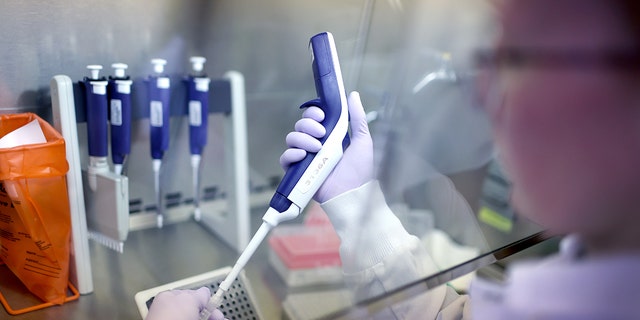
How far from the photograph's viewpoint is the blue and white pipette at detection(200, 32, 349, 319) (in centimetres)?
89

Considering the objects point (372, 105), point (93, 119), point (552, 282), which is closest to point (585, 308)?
point (552, 282)

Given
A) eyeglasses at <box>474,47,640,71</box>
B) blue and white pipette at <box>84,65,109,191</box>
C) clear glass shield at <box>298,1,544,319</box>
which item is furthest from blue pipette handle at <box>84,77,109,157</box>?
eyeglasses at <box>474,47,640,71</box>

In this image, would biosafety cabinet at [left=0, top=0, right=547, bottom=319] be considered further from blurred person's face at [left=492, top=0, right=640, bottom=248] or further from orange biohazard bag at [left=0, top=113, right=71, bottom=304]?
blurred person's face at [left=492, top=0, right=640, bottom=248]

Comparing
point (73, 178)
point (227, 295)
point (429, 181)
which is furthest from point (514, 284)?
point (73, 178)

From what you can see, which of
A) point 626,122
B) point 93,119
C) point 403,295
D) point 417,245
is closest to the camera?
point 626,122

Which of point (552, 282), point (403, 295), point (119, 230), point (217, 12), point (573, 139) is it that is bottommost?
point (119, 230)

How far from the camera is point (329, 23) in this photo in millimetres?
1432

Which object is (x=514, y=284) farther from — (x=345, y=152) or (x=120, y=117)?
(x=120, y=117)

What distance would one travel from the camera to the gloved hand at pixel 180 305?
816 millimetres

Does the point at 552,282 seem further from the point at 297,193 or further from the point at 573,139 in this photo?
the point at 297,193

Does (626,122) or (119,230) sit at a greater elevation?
(626,122)

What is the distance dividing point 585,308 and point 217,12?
1.21m

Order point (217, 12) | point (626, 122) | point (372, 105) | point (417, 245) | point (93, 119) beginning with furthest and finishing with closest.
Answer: point (217, 12)
point (372, 105)
point (93, 119)
point (417, 245)
point (626, 122)

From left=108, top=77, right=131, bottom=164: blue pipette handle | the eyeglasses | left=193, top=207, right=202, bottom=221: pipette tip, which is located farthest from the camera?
left=193, top=207, right=202, bottom=221: pipette tip
